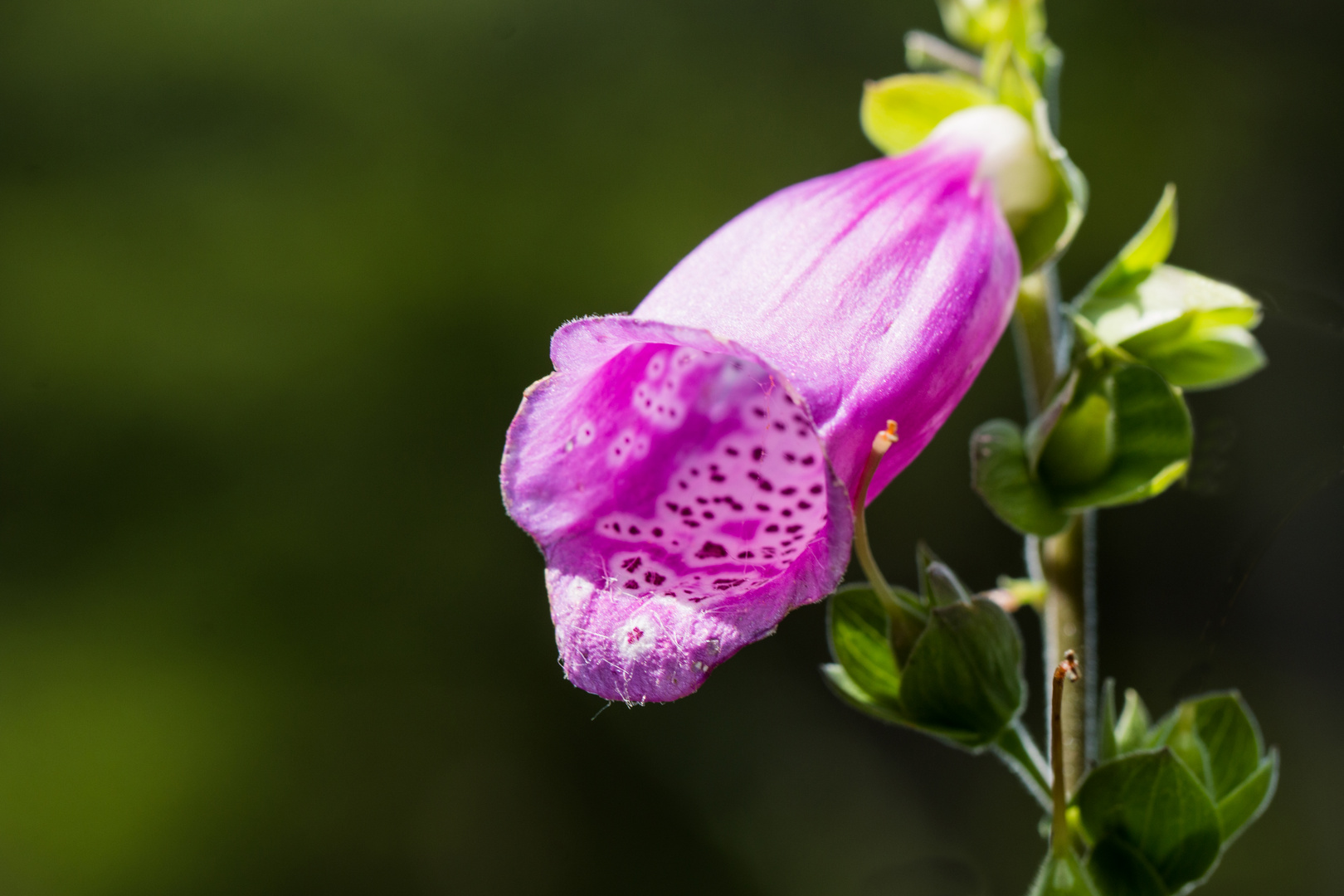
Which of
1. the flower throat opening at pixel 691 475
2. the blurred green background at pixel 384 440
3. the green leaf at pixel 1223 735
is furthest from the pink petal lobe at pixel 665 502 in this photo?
the blurred green background at pixel 384 440

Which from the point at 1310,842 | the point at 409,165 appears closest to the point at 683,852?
the point at 1310,842

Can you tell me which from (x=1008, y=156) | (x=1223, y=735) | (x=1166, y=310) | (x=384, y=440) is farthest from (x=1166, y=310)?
(x=384, y=440)

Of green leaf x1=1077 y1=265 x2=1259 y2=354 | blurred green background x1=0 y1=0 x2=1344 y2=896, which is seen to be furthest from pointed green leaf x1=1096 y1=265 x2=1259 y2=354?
blurred green background x1=0 y1=0 x2=1344 y2=896

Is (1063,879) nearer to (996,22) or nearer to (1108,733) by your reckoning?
(1108,733)

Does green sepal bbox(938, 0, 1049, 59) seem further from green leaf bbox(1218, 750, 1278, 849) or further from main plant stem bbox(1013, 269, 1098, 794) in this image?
green leaf bbox(1218, 750, 1278, 849)

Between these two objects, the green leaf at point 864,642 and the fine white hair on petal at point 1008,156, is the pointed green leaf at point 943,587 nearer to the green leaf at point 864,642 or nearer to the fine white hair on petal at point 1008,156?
the green leaf at point 864,642

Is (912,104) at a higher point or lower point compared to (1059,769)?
higher
